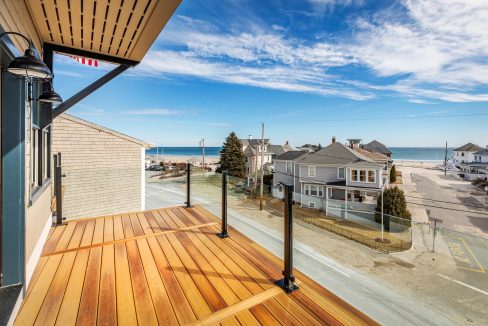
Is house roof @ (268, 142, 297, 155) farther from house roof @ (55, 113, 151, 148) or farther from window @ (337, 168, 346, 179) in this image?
house roof @ (55, 113, 151, 148)

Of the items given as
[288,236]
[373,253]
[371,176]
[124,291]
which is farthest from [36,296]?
[371,176]

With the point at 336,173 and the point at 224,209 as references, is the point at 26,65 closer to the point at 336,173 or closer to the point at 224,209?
the point at 224,209

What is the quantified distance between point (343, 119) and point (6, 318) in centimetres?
4491

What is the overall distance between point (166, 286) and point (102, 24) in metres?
2.72

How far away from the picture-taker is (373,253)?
8719mm

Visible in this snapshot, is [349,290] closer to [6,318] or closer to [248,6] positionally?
[6,318]

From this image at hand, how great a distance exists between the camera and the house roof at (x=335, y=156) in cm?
1741

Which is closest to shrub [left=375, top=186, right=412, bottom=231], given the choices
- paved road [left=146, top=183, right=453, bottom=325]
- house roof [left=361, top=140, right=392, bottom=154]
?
paved road [left=146, top=183, right=453, bottom=325]

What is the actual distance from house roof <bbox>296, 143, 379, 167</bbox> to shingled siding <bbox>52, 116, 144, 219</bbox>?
47.9 ft

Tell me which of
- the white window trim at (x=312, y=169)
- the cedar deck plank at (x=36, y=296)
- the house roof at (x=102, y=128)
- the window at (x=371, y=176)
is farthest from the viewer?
the white window trim at (x=312, y=169)

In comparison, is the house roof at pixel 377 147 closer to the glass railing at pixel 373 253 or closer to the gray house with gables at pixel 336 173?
the gray house with gables at pixel 336 173

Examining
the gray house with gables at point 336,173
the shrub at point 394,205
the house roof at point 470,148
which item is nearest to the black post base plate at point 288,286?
the gray house with gables at point 336,173

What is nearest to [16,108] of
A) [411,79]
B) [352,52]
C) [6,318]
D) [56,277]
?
[6,318]

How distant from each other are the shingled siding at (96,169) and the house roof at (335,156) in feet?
47.9
